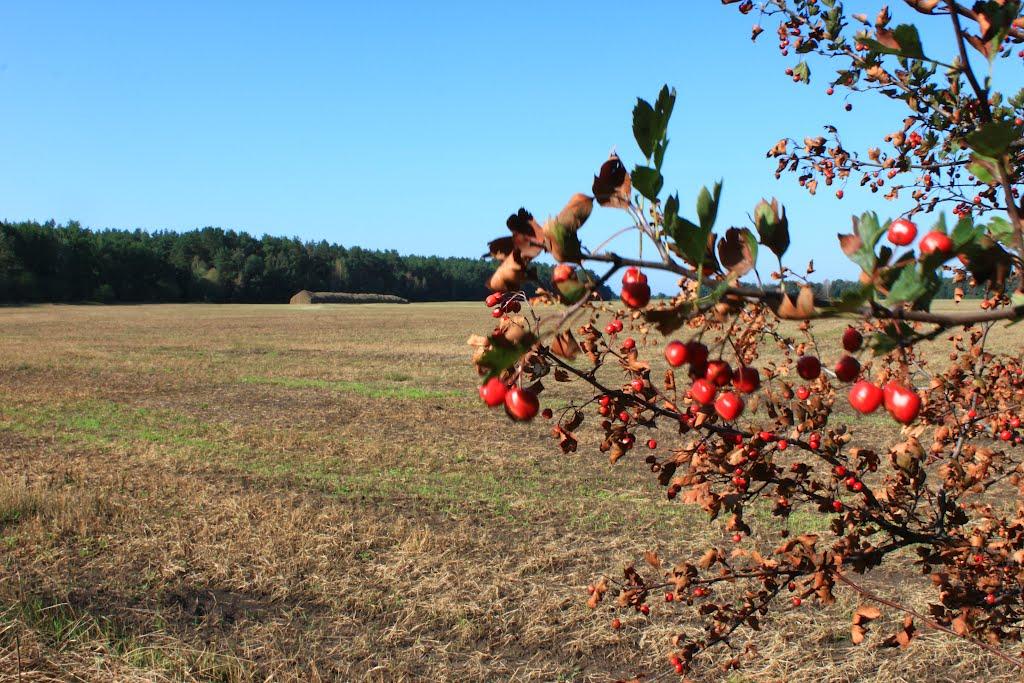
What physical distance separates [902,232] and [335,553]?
487 centimetres

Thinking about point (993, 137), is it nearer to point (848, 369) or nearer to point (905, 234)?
point (905, 234)

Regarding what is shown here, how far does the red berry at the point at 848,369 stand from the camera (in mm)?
1056

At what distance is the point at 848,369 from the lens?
3.49 feet

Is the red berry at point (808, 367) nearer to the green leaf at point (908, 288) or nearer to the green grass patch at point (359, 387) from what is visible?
the green leaf at point (908, 288)

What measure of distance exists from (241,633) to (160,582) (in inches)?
36.8

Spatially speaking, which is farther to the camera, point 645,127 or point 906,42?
point 906,42

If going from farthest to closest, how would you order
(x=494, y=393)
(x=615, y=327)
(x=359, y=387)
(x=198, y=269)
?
1. (x=198, y=269)
2. (x=359, y=387)
3. (x=615, y=327)
4. (x=494, y=393)

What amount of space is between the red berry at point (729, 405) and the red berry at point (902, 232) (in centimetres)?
28

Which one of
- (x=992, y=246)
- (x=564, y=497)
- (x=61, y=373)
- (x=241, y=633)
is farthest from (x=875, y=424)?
(x=61, y=373)

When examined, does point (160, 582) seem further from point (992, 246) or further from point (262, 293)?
point (262, 293)

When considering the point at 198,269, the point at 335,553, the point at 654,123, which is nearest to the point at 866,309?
the point at 654,123

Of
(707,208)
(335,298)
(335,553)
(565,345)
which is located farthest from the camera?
(335,298)

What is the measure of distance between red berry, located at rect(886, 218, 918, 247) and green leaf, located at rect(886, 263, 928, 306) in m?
0.20

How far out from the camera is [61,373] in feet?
49.1
